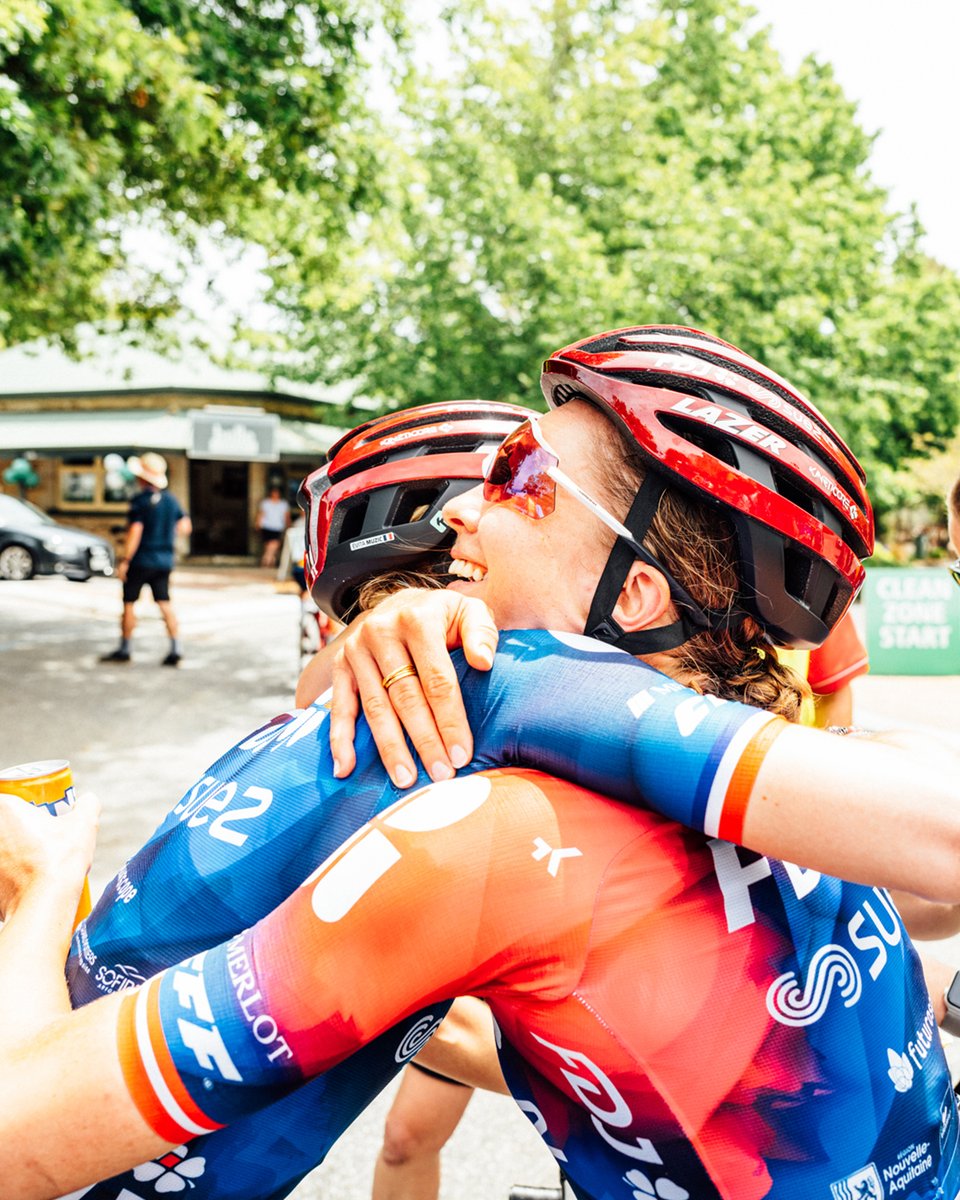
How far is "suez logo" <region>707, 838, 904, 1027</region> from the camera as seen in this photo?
1.08 m

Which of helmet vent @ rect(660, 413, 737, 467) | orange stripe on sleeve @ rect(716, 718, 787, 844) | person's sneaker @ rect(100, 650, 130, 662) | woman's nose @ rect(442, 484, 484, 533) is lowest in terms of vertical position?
person's sneaker @ rect(100, 650, 130, 662)

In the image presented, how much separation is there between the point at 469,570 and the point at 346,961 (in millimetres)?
745

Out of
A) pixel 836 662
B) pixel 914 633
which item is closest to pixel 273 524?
pixel 914 633

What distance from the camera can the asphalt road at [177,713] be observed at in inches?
121

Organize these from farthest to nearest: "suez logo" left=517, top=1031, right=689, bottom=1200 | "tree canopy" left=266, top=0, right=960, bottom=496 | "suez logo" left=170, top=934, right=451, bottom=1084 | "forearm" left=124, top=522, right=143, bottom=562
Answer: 1. "tree canopy" left=266, top=0, right=960, bottom=496
2. "forearm" left=124, top=522, right=143, bottom=562
3. "suez logo" left=517, top=1031, right=689, bottom=1200
4. "suez logo" left=170, top=934, right=451, bottom=1084

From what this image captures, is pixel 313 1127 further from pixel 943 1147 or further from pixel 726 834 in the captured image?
pixel 943 1147

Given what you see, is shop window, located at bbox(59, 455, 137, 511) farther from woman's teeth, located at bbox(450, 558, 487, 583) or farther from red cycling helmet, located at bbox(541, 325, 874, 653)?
red cycling helmet, located at bbox(541, 325, 874, 653)

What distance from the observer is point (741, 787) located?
99 cm

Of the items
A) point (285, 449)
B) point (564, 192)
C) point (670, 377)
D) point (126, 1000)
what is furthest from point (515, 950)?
point (285, 449)

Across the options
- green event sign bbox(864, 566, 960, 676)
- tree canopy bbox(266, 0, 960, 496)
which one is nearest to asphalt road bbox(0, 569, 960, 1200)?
green event sign bbox(864, 566, 960, 676)

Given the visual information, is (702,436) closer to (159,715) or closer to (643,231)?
(159,715)

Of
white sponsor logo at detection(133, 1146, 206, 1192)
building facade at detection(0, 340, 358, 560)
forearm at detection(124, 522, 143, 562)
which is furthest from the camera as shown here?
building facade at detection(0, 340, 358, 560)

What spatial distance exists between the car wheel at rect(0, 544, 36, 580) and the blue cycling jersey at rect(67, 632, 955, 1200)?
2221 cm

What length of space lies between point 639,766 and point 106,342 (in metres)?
34.1
